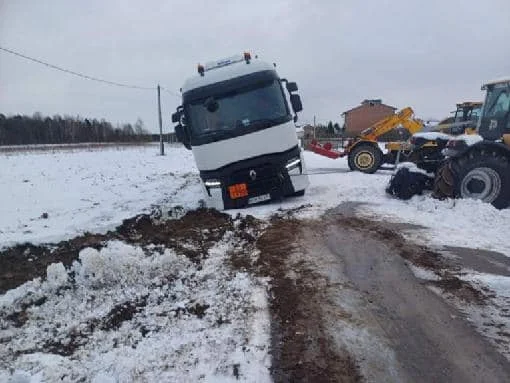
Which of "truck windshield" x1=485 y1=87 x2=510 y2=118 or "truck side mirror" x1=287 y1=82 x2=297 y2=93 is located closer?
"truck windshield" x1=485 y1=87 x2=510 y2=118

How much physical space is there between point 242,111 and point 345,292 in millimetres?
5661

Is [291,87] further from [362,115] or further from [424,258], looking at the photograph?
[362,115]

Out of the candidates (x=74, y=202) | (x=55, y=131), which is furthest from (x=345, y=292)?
(x=55, y=131)

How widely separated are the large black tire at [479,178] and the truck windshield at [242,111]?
3.58 m

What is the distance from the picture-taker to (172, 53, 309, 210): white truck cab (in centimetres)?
923

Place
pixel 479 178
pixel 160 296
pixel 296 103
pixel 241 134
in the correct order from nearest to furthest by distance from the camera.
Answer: pixel 160 296 < pixel 479 178 < pixel 241 134 < pixel 296 103

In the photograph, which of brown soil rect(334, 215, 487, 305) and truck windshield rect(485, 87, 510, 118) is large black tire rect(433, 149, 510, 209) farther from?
brown soil rect(334, 215, 487, 305)

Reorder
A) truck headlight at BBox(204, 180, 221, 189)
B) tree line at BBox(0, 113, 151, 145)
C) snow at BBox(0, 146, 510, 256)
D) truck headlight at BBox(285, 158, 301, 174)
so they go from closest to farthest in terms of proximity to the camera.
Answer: snow at BBox(0, 146, 510, 256)
truck headlight at BBox(204, 180, 221, 189)
truck headlight at BBox(285, 158, 301, 174)
tree line at BBox(0, 113, 151, 145)

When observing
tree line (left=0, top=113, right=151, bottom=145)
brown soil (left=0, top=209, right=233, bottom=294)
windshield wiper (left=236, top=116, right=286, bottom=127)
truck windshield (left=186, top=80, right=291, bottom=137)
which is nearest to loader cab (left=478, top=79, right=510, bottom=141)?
truck windshield (left=186, top=80, right=291, bottom=137)

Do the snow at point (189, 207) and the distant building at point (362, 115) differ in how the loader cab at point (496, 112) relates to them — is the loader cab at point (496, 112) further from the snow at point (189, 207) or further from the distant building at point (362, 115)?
the distant building at point (362, 115)

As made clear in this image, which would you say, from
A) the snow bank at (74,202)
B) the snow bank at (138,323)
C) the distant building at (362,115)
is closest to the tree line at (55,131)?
the distant building at (362,115)

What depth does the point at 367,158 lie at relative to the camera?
1558 cm

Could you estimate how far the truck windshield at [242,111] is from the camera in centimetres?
925

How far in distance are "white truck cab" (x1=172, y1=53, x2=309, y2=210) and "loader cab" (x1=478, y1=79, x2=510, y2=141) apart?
15.0ft
